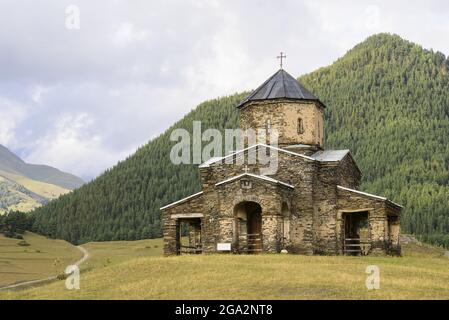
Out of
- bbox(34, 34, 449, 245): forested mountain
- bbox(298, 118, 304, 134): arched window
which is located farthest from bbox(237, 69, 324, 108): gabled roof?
bbox(34, 34, 449, 245): forested mountain

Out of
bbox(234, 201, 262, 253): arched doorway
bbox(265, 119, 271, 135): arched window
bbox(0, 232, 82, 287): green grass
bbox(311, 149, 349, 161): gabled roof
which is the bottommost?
bbox(0, 232, 82, 287): green grass

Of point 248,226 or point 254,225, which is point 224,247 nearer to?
point 248,226

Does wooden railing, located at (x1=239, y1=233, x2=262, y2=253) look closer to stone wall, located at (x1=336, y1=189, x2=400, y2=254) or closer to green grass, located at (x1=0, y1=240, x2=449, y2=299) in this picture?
green grass, located at (x1=0, y1=240, x2=449, y2=299)

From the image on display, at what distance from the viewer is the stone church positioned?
36.2 m

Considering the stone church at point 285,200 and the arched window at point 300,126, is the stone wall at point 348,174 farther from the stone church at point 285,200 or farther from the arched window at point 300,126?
the arched window at point 300,126

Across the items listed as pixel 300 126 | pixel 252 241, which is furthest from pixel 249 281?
pixel 300 126

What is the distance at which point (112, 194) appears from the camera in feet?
468

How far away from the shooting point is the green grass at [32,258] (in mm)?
→ 48594

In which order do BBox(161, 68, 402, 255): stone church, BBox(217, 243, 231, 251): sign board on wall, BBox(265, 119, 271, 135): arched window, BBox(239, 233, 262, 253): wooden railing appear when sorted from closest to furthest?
BBox(217, 243, 231, 251): sign board on wall < BBox(161, 68, 402, 255): stone church < BBox(239, 233, 262, 253): wooden railing < BBox(265, 119, 271, 135): arched window

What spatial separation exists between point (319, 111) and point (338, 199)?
702 centimetres

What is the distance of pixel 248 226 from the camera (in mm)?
39500

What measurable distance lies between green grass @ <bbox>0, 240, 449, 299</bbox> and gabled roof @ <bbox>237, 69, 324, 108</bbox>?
39.6ft

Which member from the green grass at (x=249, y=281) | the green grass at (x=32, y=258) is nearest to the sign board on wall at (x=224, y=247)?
the green grass at (x=249, y=281)

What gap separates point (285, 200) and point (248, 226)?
11.1 ft
